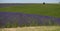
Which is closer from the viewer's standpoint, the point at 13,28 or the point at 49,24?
the point at 13,28

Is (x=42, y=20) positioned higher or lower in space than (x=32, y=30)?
higher

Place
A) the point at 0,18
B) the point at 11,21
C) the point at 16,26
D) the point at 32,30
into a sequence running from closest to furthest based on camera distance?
the point at 32,30 → the point at 16,26 → the point at 11,21 → the point at 0,18

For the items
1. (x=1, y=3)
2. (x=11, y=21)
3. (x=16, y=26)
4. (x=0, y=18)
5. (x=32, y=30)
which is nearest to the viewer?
(x=32, y=30)

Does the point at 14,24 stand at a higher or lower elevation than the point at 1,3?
lower

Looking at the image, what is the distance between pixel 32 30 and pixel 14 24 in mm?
480

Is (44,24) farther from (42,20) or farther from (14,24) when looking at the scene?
(14,24)

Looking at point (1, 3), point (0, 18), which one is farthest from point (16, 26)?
point (1, 3)

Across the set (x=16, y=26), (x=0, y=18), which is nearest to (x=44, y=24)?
(x=16, y=26)

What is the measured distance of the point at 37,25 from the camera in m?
2.73

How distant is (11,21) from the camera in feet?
9.41

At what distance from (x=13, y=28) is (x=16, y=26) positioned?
0.14 metres

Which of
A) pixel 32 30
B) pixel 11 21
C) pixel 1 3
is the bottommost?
pixel 32 30

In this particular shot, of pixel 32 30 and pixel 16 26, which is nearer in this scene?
pixel 32 30

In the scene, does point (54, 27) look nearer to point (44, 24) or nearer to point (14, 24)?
point (44, 24)
